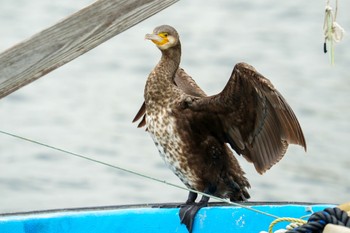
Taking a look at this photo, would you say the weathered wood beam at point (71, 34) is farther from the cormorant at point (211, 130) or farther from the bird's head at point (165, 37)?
the bird's head at point (165, 37)

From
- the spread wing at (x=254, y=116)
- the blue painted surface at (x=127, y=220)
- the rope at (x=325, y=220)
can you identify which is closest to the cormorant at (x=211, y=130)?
the spread wing at (x=254, y=116)

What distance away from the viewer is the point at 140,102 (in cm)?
1116

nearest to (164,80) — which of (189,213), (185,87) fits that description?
(185,87)

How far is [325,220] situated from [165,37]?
270cm

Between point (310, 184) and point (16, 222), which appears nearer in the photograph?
point (16, 222)

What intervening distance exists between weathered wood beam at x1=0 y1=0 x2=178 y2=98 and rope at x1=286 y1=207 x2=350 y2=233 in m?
0.86

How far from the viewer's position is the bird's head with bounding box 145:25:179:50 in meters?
6.20

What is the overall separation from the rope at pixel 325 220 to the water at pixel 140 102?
5996 mm

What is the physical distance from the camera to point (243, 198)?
239 inches

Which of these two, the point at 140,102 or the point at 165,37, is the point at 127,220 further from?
the point at 140,102

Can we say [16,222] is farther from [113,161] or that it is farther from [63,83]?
[63,83]

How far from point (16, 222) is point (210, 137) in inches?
47.0

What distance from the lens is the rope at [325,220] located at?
3.70 meters

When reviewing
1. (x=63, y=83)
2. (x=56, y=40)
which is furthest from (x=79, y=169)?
(x=56, y=40)
